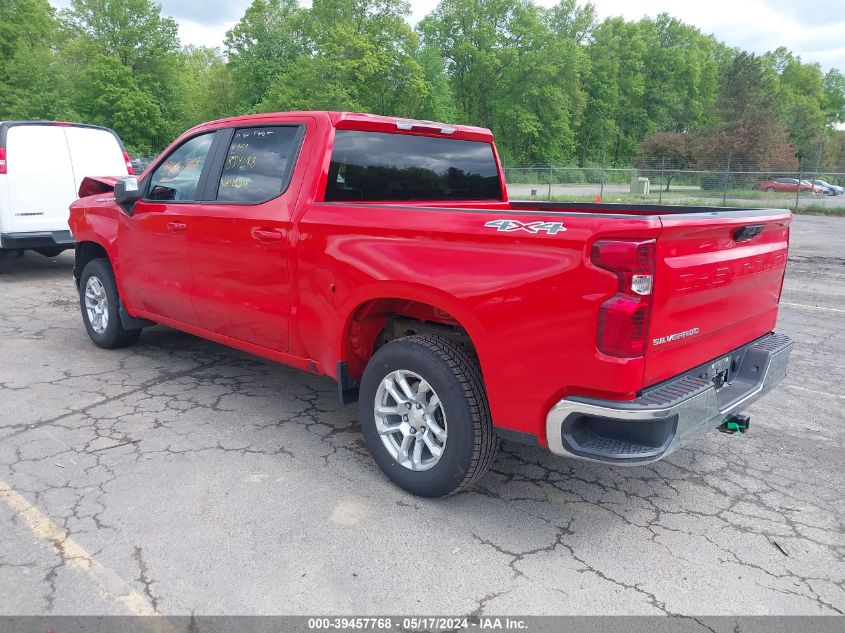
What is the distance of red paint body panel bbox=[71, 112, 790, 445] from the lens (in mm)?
2553

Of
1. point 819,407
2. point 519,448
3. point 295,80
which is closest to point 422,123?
point 519,448

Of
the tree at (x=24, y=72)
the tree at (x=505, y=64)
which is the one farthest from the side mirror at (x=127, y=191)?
the tree at (x=505, y=64)

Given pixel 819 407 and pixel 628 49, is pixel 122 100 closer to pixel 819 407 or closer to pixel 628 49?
pixel 819 407

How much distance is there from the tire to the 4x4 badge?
69 cm

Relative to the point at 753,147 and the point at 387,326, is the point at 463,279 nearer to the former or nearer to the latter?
the point at 387,326

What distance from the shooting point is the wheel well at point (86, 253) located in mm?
5742

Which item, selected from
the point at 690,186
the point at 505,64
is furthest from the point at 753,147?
the point at 505,64

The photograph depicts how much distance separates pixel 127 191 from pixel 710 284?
13.5ft

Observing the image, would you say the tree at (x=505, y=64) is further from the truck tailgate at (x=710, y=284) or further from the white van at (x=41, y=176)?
the truck tailgate at (x=710, y=284)

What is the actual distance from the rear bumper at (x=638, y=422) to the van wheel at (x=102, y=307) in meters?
4.30

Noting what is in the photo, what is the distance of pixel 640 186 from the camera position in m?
32.9

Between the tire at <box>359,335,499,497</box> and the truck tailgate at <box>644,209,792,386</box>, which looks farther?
the tire at <box>359,335,499,497</box>

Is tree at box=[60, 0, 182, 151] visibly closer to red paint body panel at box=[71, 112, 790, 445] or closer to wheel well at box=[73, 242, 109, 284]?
wheel well at box=[73, 242, 109, 284]

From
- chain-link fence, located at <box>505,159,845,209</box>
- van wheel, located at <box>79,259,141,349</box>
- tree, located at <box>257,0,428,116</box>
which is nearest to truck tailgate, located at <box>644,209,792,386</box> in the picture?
van wheel, located at <box>79,259,141,349</box>
